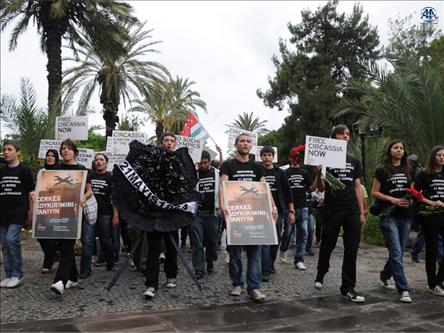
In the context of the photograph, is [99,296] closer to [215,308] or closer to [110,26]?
[215,308]

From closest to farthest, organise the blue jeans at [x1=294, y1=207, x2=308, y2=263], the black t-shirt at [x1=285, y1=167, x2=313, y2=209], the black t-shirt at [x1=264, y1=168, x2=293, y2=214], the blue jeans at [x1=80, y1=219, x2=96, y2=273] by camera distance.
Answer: the blue jeans at [x1=80, y1=219, x2=96, y2=273]
the black t-shirt at [x1=264, y1=168, x2=293, y2=214]
the blue jeans at [x1=294, y1=207, x2=308, y2=263]
the black t-shirt at [x1=285, y1=167, x2=313, y2=209]

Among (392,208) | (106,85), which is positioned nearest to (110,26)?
(106,85)

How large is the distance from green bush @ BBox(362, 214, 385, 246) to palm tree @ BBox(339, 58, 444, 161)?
1.91 meters

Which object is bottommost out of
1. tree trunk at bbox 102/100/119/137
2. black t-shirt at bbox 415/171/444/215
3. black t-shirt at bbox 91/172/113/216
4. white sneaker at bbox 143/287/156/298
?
white sneaker at bbox 143/287/156/298

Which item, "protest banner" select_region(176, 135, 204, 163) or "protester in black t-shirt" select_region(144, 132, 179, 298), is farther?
"protest banner" select_region(176, 135, 204, 163)

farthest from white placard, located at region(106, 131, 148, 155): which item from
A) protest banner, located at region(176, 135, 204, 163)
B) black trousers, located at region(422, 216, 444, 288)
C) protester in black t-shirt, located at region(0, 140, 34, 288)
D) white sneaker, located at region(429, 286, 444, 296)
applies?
white sneaker, located at region(429, 286, 444, 296)

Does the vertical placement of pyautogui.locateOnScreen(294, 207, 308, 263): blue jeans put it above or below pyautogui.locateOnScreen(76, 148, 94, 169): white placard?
below

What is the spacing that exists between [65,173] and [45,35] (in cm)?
1300

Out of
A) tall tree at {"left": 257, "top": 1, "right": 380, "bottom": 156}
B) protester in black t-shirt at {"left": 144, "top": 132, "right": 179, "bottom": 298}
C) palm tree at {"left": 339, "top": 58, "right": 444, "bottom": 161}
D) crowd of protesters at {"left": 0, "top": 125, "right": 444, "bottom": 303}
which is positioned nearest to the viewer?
protester in black t-shirt at {"left": 144, "top": 132, "right": 179, "bottom": 298}

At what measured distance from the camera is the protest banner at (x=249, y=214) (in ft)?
18.6

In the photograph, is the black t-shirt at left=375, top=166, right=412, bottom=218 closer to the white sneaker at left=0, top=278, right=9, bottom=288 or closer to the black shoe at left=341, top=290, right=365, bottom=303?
the black shoe at left=341, top=290, right=365, bottom=303

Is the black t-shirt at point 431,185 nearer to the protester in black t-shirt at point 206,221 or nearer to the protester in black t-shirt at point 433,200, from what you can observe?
the protester in black t-shirt at point 433,200

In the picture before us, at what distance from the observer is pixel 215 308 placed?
524cm

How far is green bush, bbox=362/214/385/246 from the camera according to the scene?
11383mm
